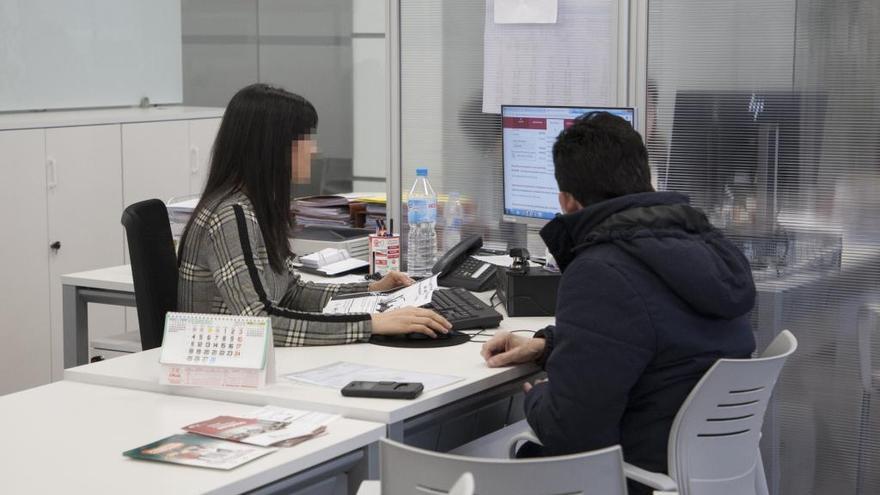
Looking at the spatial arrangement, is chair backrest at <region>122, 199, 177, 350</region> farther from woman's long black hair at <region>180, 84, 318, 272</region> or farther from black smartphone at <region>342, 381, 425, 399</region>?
black smartphone at <region>342, 381, 425, 399</region>

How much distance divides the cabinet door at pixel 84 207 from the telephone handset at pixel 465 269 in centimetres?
194

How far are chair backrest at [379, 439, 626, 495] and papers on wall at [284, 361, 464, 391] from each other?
0.59m

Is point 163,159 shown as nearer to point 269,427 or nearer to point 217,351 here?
point 217,351

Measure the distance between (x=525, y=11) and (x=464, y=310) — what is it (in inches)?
42.8

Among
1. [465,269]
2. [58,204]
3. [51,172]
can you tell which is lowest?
[465,269]

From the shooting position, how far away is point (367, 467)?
2.08 meters

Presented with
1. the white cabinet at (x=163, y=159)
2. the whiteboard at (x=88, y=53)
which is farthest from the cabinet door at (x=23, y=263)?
the white cabinet at (x=163, y=159)

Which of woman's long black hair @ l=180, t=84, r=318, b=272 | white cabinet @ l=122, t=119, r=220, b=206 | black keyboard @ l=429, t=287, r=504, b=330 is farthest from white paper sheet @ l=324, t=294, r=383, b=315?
white cabinet @ l=122, t=119, r=220, b=206

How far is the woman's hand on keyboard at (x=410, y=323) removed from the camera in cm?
266

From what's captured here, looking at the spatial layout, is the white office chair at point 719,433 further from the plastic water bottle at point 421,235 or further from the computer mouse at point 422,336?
the plastic water bottle at point 421,235

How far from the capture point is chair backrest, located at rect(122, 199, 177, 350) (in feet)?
9.37

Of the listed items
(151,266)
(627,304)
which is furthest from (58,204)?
(627,304)

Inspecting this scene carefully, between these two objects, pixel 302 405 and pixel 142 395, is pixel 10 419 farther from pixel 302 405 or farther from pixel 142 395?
pixel 302 405

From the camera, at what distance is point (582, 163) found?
2205mm
